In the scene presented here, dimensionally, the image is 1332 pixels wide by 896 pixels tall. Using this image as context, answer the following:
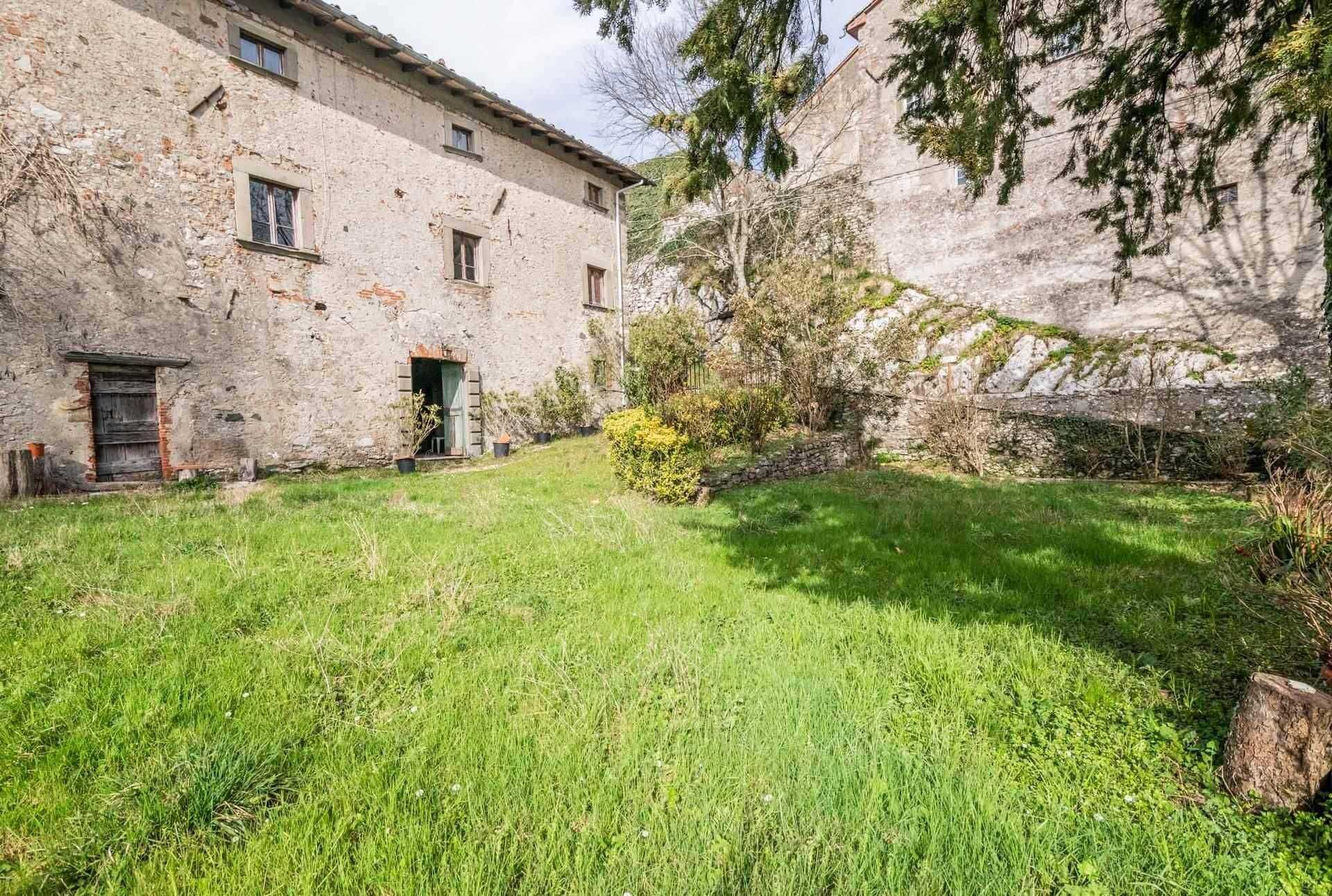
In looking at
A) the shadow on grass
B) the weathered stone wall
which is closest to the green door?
the weathered stone wall

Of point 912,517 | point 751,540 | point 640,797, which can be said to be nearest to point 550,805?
point 640,797

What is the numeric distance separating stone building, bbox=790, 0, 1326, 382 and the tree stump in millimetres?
8460

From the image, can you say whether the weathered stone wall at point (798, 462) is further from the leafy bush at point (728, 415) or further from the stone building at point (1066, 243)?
the stone building at point (1066, 243)

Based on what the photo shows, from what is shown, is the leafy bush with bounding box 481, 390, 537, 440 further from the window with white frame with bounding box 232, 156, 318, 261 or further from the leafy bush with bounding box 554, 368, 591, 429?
the window with white frame with bounding box 232, 156, 318, 261

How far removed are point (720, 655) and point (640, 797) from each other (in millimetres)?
1039

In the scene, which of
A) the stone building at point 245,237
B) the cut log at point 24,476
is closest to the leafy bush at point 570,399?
the stone building at point 245,237

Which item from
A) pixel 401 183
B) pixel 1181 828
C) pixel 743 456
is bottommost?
pixel 1181 828

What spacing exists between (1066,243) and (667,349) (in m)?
10.3

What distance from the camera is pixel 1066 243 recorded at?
13.2m

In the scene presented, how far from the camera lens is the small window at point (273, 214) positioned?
29.8 feet

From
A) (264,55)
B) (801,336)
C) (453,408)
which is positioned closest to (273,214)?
(264,55)

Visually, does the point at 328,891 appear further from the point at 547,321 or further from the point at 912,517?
the point at 547,321

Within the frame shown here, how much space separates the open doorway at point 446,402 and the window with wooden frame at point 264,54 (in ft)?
18.5

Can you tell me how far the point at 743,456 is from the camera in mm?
8688
